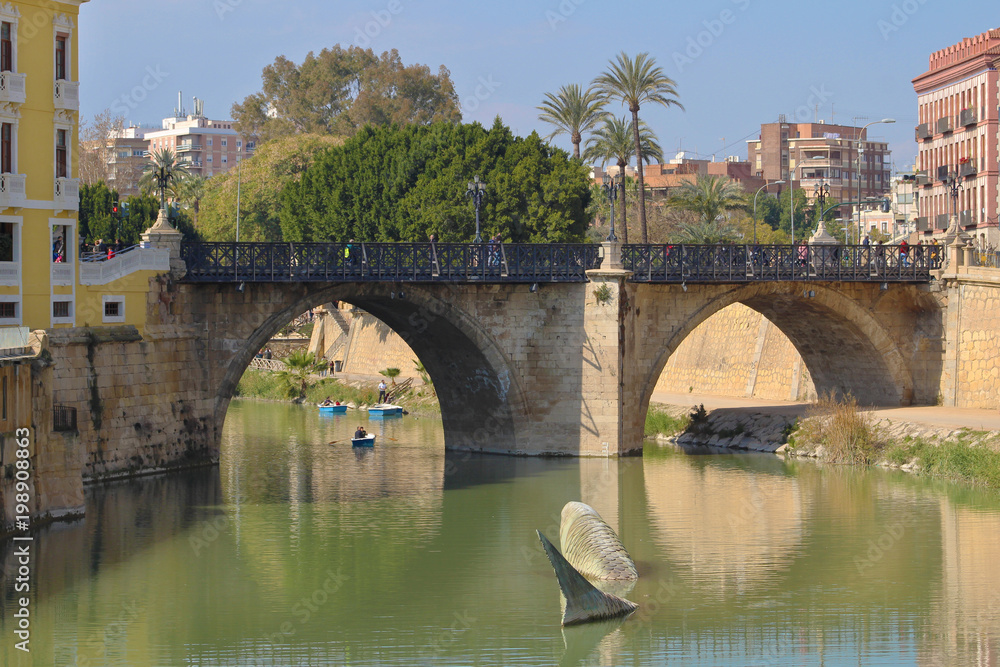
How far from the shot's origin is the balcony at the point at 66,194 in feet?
106

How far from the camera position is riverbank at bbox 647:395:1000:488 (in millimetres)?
35344

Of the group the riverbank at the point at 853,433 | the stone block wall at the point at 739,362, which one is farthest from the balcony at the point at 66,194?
the stone block wall at the point at 739,362

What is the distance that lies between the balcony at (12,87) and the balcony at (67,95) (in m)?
1.12

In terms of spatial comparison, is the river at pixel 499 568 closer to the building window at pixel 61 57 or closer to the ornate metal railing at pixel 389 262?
the ornate metal railing at pixel 389 262

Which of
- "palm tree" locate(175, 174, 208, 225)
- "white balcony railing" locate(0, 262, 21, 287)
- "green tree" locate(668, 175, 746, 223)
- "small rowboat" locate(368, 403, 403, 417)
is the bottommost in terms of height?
"small rowboat" locate(368, 403, 403, 417)

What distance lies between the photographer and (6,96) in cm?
3102

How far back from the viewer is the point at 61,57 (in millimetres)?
32562

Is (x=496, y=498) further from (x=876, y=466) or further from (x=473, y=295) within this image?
(x=876, y=466)

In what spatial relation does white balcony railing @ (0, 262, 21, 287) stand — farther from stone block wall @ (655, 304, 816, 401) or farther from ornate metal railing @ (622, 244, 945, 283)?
stone block wall @ (655, 304, 816, 401)

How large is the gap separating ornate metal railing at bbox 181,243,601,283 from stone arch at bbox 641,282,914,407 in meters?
3.92

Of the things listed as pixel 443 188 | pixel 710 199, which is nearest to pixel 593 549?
pixel 443 188

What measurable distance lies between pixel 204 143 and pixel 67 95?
118 meters

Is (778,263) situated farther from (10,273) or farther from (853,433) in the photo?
(10,273)

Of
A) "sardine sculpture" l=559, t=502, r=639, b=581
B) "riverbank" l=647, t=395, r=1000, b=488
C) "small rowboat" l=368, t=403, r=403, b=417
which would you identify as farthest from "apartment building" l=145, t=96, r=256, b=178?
"sardine sculpture" l=559, t=502, r=639, b=581
